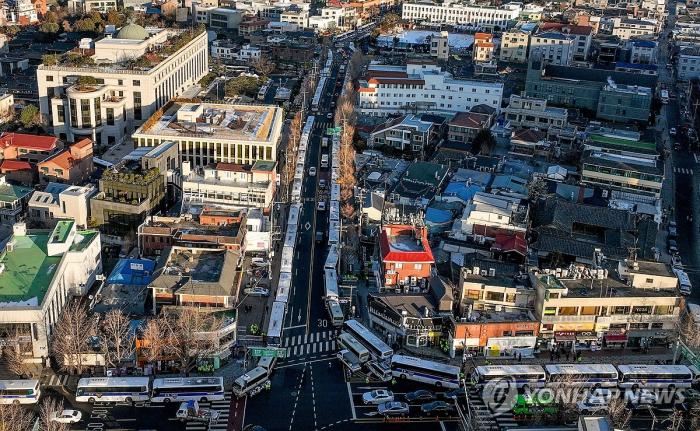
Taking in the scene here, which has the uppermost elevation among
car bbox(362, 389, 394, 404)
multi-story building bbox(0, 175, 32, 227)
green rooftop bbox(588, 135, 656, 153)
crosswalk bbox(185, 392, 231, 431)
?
green rooftop bbox(588, 135, 656, 153)

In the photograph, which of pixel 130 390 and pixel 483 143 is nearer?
pixel 130 390

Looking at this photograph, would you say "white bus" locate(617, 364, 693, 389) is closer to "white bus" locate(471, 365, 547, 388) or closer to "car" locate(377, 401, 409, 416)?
"white bus" locate(471, 365, 547, 388)

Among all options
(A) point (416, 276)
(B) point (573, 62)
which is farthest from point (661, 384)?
(B) point (573, 62)

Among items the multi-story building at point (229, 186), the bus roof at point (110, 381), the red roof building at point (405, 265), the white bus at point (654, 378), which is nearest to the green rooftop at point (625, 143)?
the red roof building at point (405, 265)

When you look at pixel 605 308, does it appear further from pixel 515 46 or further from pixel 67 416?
pixel 515 46

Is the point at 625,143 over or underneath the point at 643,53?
underneath

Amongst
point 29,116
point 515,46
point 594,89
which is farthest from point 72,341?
point 515,46

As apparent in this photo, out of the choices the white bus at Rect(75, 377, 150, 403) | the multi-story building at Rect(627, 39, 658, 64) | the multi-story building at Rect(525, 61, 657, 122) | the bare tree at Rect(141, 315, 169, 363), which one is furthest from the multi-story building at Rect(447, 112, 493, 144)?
the white bus at Rect(75, 377, 150, 403)
